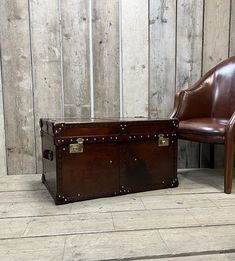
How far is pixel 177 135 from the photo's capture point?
1.77 m

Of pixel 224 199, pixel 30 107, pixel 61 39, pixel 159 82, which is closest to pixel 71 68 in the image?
pixel 61 39

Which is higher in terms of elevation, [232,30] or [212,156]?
[232,30]

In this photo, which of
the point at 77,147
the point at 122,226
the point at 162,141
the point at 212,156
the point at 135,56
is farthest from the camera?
the point at 212,156

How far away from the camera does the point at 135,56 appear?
7.04 feet

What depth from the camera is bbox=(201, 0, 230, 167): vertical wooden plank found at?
2178mm

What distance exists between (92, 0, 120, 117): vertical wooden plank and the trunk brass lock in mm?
673

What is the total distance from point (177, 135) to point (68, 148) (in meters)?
0.70

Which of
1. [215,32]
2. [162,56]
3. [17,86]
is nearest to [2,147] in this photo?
[17,86]

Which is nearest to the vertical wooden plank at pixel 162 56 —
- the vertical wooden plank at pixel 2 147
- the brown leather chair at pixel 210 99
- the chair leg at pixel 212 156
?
the brown leather chair at pixel 210 99

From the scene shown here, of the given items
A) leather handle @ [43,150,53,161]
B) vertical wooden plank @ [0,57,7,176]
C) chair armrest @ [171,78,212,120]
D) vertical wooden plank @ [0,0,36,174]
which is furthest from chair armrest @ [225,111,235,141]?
vertical wooden plank @ [0,57,7,176]

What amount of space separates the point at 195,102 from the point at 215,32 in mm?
614

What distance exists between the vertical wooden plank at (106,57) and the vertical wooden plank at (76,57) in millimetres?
66

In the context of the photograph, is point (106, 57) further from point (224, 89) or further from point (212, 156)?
point (212, 156)

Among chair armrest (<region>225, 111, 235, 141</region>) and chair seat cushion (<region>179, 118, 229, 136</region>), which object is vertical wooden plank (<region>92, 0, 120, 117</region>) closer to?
chair seat cushion (<region>179, 118, 229, 136</region>)
